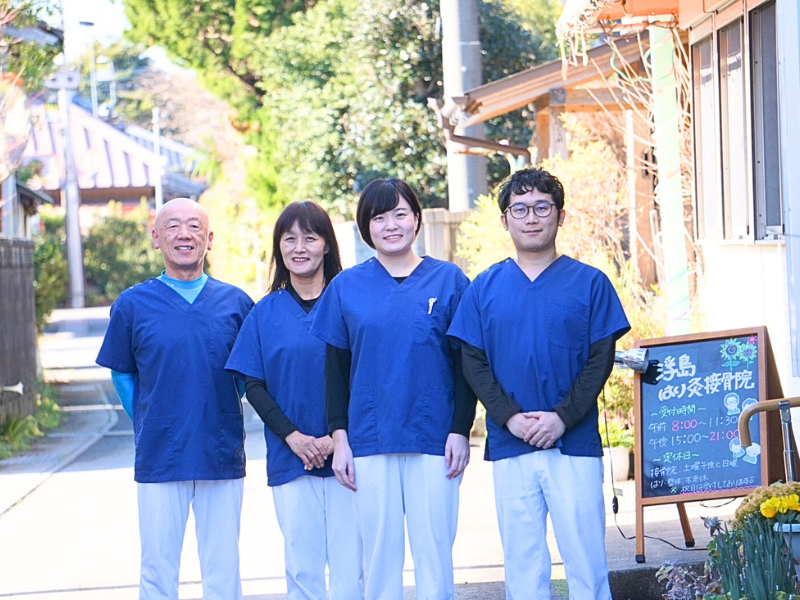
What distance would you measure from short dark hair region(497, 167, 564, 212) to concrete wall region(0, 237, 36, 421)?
8.11 metres

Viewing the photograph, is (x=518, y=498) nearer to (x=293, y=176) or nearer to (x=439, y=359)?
(x=439, y=359)

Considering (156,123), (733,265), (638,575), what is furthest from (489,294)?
(156,123)

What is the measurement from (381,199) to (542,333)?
78 centimetres

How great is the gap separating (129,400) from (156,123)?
42.4 m

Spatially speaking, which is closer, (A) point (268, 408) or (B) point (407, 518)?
(B) point (407, 518)

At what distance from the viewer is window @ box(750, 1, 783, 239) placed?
6.03 m

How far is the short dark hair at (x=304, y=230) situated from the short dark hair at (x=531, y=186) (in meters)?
0.76

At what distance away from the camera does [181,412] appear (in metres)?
4.65

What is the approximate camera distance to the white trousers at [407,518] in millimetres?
4270

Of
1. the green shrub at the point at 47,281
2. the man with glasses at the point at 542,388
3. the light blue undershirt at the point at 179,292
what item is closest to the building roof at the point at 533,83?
the light blue undershirt at the point at 179,292

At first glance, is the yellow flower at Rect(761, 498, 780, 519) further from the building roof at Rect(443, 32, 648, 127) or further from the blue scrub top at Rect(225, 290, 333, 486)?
the building roof at Rect(443, 32, 648, 127)

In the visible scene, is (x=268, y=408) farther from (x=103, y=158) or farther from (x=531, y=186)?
(x=103, y=158)

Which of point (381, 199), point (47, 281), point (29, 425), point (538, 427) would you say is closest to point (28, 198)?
point (47, 281)

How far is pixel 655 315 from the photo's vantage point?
8.84 metres
